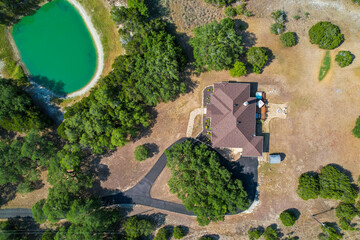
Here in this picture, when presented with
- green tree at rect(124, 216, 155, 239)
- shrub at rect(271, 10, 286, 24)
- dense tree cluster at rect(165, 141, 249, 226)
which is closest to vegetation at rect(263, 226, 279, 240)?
dense tree cluster at rect(165, 141, 249, 226)

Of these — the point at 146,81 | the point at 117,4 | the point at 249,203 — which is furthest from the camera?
the point at 117,4

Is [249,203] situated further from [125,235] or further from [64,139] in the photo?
[64,139]

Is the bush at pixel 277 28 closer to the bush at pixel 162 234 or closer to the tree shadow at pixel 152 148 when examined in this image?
the tree shadow at pixel 152 148

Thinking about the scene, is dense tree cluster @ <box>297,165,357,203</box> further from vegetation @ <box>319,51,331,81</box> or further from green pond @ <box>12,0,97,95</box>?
green pond @ <box>12,0,97,95</box>

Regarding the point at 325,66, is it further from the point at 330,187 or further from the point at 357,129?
the point at 330,187

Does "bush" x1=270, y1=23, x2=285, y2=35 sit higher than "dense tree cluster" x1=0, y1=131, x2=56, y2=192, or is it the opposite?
"bush" x1=270, y1=23, x2=285, y2=35

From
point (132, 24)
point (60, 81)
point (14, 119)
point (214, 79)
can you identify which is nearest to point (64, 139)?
point (14, 119)

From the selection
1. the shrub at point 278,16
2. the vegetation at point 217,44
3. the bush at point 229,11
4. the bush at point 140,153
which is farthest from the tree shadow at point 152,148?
the shrub at point 278,16
